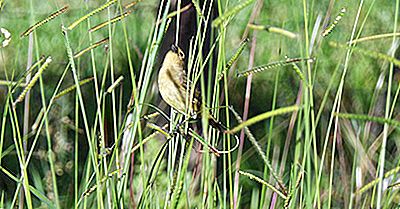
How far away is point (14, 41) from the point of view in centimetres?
237

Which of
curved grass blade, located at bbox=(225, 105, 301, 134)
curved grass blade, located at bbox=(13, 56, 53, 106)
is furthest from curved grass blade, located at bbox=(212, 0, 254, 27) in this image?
curved grass blade, located at bbox=(13, 56, 53, 106)

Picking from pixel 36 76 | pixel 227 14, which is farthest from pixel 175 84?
pixel 227 14

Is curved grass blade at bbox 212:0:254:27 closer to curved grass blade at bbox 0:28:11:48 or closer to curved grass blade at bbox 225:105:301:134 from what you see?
curved grass blade at bbox 225:105:301:134

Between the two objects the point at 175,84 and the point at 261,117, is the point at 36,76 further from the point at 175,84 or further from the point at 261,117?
the point at 261,117

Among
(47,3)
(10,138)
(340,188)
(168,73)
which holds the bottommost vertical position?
(340,188)

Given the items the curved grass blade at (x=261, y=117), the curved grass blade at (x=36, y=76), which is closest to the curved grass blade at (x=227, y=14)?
the curved grass blade at (x=261, y=117)

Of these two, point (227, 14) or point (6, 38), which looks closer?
point (227, 14)

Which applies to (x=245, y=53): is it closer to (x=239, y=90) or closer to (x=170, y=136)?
(x=239, y=90)

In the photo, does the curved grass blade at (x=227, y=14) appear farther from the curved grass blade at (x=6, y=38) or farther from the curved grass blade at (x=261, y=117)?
the curved grass blade at (x=6, y=38)

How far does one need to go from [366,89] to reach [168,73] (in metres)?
1.67

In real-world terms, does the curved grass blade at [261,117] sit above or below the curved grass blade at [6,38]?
below

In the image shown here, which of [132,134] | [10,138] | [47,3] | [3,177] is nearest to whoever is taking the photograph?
[132,134]

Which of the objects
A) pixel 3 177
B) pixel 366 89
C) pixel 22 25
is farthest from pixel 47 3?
pixel 366 89

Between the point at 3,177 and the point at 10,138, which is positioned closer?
the point at 3,177
